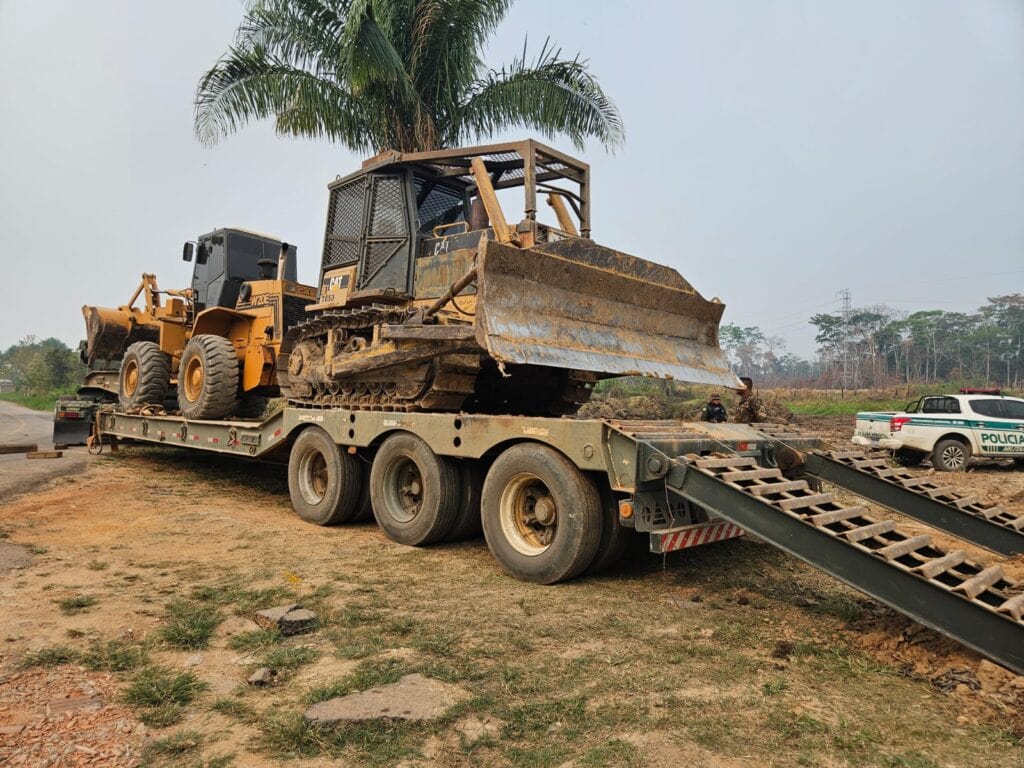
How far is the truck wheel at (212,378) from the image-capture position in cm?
968

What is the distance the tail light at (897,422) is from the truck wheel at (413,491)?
1146cm

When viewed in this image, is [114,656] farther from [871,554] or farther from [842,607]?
[842,607]

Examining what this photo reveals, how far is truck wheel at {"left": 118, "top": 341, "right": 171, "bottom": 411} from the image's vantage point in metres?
11.4

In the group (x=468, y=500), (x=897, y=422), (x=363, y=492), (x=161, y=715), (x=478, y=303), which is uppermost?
(x=478, y=303)

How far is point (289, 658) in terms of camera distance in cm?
378

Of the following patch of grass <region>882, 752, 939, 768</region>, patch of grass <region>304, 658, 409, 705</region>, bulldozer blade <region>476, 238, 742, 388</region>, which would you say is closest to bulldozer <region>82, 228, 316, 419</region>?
bulldozer blade <region>476, 238, 742, 388</region>

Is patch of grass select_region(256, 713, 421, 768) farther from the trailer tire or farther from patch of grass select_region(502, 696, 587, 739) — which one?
the trailer tire

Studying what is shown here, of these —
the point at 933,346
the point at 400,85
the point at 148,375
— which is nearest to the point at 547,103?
the point at 400,85

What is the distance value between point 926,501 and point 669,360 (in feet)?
8.67

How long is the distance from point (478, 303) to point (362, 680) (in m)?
3.14

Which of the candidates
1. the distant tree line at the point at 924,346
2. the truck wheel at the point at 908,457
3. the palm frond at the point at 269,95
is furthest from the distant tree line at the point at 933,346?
the palm frond at the point at 269,95

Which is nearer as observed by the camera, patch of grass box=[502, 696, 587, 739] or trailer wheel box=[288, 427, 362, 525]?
patch of grass box=[502, 696, 587, 739]

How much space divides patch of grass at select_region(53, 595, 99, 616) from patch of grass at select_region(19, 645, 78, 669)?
Answer: 27.6 inches

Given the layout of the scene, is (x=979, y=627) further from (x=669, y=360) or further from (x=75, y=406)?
(x=75, y=406)
